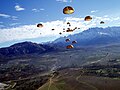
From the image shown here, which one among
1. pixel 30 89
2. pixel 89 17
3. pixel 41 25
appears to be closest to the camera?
pixel 89 17

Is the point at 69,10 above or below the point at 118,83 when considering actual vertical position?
above

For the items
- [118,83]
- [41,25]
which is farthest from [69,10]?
[118,83]

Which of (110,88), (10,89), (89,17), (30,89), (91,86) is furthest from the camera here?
(10,89)

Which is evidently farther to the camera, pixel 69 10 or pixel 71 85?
pixel 71 85

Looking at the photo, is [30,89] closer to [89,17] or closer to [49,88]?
[49,88]

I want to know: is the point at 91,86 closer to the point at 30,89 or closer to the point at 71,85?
the point at 71,85

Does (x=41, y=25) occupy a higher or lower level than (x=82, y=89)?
higher

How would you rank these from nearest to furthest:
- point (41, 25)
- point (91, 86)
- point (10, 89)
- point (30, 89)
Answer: point (41, 25) < point (91, 86) < point (30, 89) < point (10, 89)

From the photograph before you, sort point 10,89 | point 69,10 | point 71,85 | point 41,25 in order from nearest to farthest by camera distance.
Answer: point 69,10
point 41,25
point 71,85
point 10,89

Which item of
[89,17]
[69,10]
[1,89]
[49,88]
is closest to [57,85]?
[49,88]
